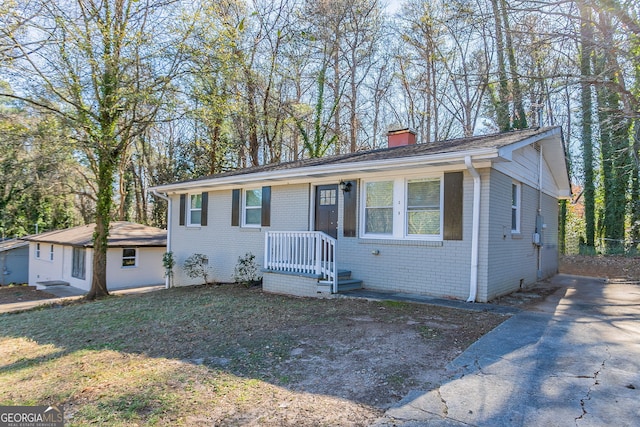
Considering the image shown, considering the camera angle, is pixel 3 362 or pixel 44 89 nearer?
pixel 3 362

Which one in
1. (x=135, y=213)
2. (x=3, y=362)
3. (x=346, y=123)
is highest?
(x=346, y=123)

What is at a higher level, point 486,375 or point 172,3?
point 172,3

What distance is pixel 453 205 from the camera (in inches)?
288

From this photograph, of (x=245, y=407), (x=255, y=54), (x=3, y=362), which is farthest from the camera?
(x=255, y=54)

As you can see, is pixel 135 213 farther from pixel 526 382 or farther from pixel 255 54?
pixel 526 382

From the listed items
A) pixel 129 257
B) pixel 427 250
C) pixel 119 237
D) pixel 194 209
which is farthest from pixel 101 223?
pixel 427 250

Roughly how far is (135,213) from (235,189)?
22635mm

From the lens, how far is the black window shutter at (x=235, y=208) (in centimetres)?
1127

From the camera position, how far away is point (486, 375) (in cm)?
373

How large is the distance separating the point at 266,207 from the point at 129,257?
35.6ft

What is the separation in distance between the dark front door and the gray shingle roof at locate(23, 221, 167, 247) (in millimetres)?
11529

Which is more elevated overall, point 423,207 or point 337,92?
point 337,92

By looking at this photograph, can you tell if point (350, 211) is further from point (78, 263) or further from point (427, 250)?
point (78, 263)

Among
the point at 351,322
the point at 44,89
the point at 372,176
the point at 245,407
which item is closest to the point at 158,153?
the point at 44,89
